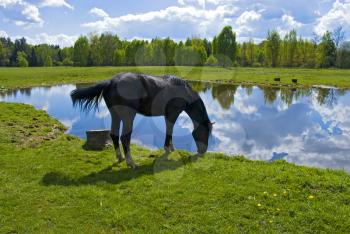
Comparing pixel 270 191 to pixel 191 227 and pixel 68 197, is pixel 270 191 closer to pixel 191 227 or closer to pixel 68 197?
pixel 191 227

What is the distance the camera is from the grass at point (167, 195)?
6.45 metres

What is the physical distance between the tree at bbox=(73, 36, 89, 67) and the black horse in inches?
3869

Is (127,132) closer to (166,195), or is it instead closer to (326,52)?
(166,195)

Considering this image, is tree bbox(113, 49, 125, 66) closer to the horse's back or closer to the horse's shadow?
the horse's back

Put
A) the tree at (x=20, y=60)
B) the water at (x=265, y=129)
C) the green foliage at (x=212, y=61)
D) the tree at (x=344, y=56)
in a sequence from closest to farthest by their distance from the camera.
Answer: the water at (x=265, y=129), the tree at (x=344, y=56), the green foliage at (x=212, y=61), the tree at (x=20, y=60)

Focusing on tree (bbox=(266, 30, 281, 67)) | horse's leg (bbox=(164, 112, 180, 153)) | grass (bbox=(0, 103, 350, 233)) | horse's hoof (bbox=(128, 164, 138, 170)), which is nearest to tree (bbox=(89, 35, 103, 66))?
tree (bbox=(266, 30, 281, 67))

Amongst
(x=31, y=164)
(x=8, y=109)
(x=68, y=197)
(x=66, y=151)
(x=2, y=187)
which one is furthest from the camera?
(x=8, y=109)

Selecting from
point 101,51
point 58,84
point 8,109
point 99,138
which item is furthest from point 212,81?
point 101,51

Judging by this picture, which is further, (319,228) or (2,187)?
(2,187)

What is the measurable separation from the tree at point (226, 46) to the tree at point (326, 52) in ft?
78.3

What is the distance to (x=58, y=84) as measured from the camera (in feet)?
159

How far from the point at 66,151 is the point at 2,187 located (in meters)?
3.58

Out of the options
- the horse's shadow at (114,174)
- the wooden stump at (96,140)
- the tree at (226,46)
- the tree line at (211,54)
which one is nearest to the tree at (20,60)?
the tree line at (211,54)

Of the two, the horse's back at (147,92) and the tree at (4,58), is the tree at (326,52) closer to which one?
the horse's back at (147,92)
